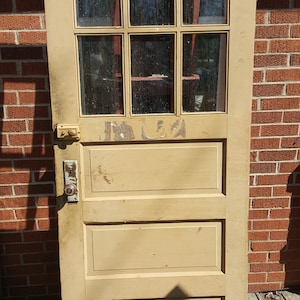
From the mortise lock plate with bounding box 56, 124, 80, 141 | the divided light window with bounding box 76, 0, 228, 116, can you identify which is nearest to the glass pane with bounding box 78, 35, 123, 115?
the divided light window with bounding box 76, 0, 228, 116

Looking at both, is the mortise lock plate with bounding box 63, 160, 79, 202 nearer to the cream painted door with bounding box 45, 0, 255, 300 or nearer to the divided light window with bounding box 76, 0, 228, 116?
the cream painted door with bounding box 45, 0, 255, 300

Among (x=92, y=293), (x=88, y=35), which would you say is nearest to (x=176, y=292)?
(x=92, y=293)

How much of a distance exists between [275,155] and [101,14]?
142 centimetres

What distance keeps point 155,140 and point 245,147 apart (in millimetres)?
498

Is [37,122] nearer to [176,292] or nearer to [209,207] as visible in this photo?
[209,207]

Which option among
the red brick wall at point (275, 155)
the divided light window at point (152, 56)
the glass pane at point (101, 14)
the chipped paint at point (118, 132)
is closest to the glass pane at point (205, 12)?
the divided light window at point (152, 56)

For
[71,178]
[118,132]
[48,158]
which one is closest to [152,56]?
[118,132]

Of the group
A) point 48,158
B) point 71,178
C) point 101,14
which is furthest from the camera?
point 48,158

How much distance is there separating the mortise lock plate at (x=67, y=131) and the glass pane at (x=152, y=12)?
0.63 meters

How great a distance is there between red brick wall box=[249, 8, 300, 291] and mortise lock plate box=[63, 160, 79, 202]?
116 cm

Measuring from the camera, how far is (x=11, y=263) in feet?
9.22

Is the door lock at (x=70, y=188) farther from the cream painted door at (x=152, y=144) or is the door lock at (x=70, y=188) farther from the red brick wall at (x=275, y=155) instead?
the red brick wall at (x=275, y=155)

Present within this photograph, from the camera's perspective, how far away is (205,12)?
2143 millimetres

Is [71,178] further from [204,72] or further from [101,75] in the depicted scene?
[204,72]
